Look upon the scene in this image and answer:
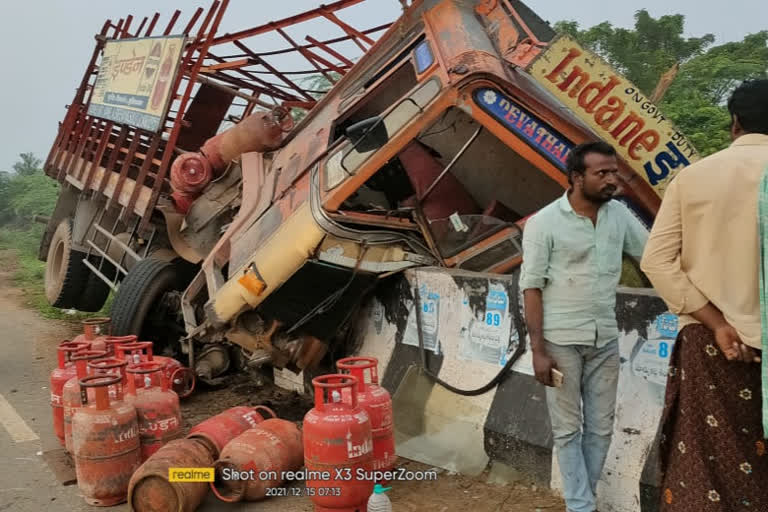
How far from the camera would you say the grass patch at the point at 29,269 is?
408 inches

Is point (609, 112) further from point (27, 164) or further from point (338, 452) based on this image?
point (27, 164)

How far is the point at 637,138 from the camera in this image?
421 centimetres

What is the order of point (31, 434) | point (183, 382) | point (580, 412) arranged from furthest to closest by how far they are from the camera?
point (183, 382) < point (31, 434) < point (580, 412)

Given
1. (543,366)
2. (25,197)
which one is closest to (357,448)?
(543,366)

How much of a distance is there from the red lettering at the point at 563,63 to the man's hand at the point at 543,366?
182 centimetres

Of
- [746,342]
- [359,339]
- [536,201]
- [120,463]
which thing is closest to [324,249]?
[359,339]

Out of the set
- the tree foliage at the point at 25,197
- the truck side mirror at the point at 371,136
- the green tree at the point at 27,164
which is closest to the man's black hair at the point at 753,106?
the truck side mirror at the point at 371,136

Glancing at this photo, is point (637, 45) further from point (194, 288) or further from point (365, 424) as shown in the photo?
point (365, 424)

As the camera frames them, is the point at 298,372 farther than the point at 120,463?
Yes

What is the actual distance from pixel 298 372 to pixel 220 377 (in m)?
1.24

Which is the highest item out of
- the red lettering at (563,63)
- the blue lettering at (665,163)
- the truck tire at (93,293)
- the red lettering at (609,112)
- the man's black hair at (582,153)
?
the red lettering at (563,63)

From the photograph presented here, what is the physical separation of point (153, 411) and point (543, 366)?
237 cm

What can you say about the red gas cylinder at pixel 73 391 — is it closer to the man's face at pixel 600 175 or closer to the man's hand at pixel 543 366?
the man's hand at pixel 543 366

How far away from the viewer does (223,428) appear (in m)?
4.14
